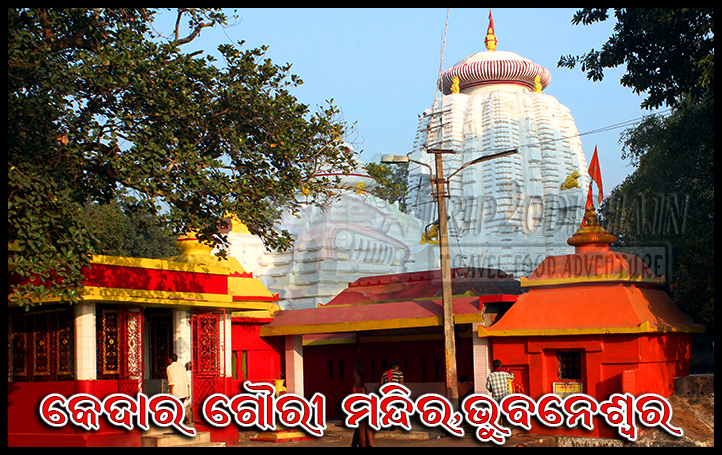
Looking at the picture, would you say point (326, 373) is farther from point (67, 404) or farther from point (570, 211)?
point (570, 211)

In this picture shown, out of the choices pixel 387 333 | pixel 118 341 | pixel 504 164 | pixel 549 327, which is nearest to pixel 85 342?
pixel 118 341

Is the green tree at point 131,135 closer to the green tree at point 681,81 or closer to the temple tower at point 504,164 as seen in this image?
the green tree at point 681,81

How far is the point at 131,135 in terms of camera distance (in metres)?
13.2

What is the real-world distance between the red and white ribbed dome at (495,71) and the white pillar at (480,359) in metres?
25.6

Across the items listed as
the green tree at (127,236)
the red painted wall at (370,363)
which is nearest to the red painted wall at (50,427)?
the red painted wall at (370,363)

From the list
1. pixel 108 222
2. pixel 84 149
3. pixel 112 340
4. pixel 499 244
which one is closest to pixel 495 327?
pixel 112 340

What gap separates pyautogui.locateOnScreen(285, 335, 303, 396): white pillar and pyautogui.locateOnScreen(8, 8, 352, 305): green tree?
713 centimetres

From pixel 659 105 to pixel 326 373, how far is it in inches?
422

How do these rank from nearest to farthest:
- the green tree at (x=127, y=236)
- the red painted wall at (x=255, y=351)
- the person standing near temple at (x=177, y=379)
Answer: the person standing near temple at (x=177, y=379), the red painted wall at (x=255, y=351), the green tree at (x=127, y=236)

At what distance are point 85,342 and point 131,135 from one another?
3910mm

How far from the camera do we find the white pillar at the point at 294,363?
2106 cm

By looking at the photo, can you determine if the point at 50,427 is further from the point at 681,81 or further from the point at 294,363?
the point at 681,81

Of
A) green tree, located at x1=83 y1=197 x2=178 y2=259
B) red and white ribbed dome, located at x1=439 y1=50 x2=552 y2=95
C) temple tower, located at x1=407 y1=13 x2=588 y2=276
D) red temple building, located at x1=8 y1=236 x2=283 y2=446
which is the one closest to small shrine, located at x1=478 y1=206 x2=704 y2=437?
red temple building, located at x1=8 y1=236 x2=283 y2=446

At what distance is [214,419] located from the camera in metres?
16.3
